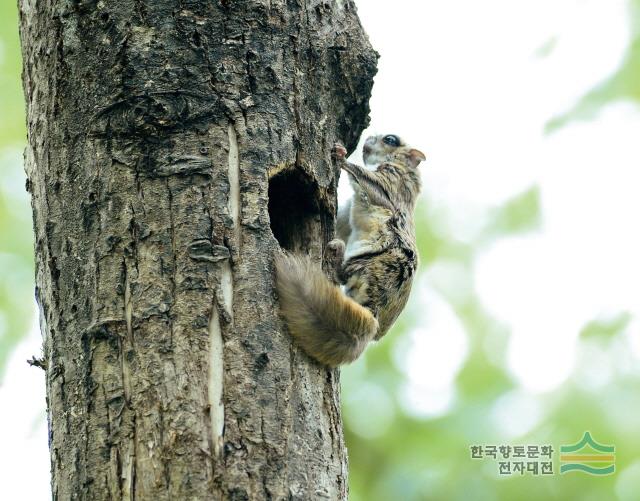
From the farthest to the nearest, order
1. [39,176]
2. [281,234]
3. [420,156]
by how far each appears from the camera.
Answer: [420,156] → [281,234] → [39,176]

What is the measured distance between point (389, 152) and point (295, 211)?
2.97m

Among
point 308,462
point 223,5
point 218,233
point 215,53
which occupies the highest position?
point 223,5

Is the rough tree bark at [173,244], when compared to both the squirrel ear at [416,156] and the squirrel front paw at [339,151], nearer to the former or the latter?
the squirrel front paw at [339,151]

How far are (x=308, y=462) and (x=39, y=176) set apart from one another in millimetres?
1767

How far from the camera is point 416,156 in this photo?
285 inches

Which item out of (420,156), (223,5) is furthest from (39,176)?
(420,156)

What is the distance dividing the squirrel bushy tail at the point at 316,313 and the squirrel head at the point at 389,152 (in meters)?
3.01

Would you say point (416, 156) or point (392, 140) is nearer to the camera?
point (416, 156)

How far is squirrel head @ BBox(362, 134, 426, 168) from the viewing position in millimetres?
7250


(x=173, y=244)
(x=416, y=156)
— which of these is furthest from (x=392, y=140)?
(x=173, y=244)

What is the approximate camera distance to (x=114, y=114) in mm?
3887

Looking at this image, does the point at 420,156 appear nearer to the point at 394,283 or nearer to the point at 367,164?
the point at 367,164

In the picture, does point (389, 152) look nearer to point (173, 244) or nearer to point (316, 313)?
point (316, 313)

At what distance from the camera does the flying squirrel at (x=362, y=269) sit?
3.92 m
